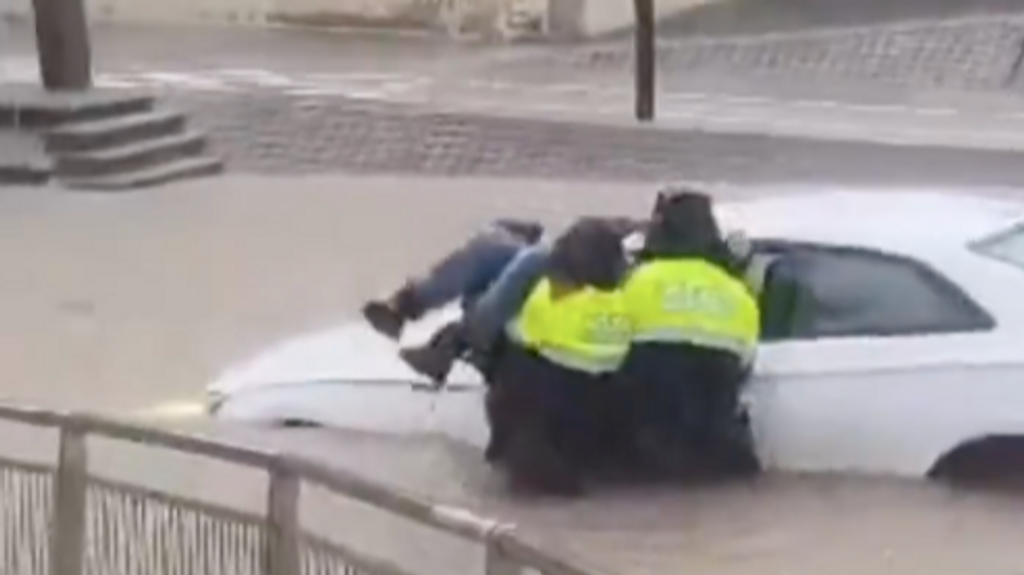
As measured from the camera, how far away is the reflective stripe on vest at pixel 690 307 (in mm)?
9602

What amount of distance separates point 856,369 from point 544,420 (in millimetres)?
1156

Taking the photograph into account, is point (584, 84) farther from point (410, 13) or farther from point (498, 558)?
point (498, 558)

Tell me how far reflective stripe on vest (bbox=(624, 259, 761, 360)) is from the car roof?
37.8 inches

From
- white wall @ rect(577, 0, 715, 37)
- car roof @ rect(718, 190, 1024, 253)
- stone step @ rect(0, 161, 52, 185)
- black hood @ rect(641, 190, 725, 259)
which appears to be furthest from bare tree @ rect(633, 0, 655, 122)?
black hood @ rect(641, 190, 725, 259)

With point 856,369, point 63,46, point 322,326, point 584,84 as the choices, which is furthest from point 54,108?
point 856,369

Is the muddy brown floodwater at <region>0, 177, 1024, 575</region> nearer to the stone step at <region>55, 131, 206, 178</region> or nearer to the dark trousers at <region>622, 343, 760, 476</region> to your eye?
the dark trousers at <region>622, 343, 760, 476</region>

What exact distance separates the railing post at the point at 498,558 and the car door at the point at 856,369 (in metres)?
4.82

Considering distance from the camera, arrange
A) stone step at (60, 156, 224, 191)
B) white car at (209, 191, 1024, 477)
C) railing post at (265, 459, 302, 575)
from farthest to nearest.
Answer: stone step at (60, 156, 224, 191)
white car at (209, 191, 1024, 477)
railing post at (265, 459, 302, 575)

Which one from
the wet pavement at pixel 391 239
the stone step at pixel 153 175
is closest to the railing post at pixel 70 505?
the wet pavement at pixel 391 239

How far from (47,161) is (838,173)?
20.9ft

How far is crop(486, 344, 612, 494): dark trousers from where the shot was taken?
973cm

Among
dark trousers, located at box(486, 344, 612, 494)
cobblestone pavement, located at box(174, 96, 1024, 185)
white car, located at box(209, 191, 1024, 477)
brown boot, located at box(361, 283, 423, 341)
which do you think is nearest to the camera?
dark trousers, located at box(486, 344, 612, 494)

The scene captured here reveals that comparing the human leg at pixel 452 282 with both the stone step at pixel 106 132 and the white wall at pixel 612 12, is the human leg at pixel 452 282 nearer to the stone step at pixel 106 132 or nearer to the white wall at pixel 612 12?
the stone step at pixel 106 132

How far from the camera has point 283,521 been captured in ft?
20.3
